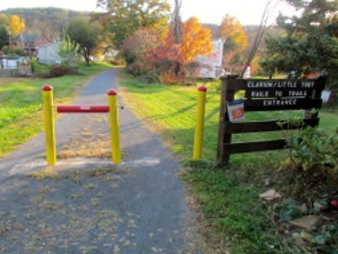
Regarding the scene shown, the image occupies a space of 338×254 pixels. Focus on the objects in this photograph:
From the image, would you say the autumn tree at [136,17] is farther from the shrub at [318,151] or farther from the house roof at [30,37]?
the house roof at [30,37]

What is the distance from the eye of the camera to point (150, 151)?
561 cm

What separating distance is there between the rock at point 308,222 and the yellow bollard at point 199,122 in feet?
6.81

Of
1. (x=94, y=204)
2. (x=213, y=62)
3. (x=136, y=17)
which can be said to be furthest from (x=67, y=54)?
(x=94, y=204)

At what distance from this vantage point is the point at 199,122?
4.74m

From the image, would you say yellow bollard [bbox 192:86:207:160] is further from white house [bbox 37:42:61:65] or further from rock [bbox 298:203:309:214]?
white house [bbox 37:42:61:65]

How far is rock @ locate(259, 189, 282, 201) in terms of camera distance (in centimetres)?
350

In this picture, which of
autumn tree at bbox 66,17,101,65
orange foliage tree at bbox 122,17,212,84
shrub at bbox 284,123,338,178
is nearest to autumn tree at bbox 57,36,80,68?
orange foliage tree at bbox 122,17,212,84

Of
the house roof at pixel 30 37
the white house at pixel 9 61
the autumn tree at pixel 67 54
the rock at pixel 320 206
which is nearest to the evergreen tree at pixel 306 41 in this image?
the rock at pixel 320 206

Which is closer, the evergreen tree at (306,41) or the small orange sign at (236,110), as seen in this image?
the small orange sign at (236,110)

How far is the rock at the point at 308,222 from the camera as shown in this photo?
2.89 m

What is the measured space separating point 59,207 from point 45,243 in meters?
0.67

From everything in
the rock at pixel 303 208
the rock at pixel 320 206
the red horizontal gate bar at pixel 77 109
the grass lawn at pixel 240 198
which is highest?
the red horizontal gate bar at pixel 77 109

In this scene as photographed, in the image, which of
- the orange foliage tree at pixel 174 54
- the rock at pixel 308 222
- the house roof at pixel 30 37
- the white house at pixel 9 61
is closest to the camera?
the rock at pixel 308 222

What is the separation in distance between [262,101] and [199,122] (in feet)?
3.30
